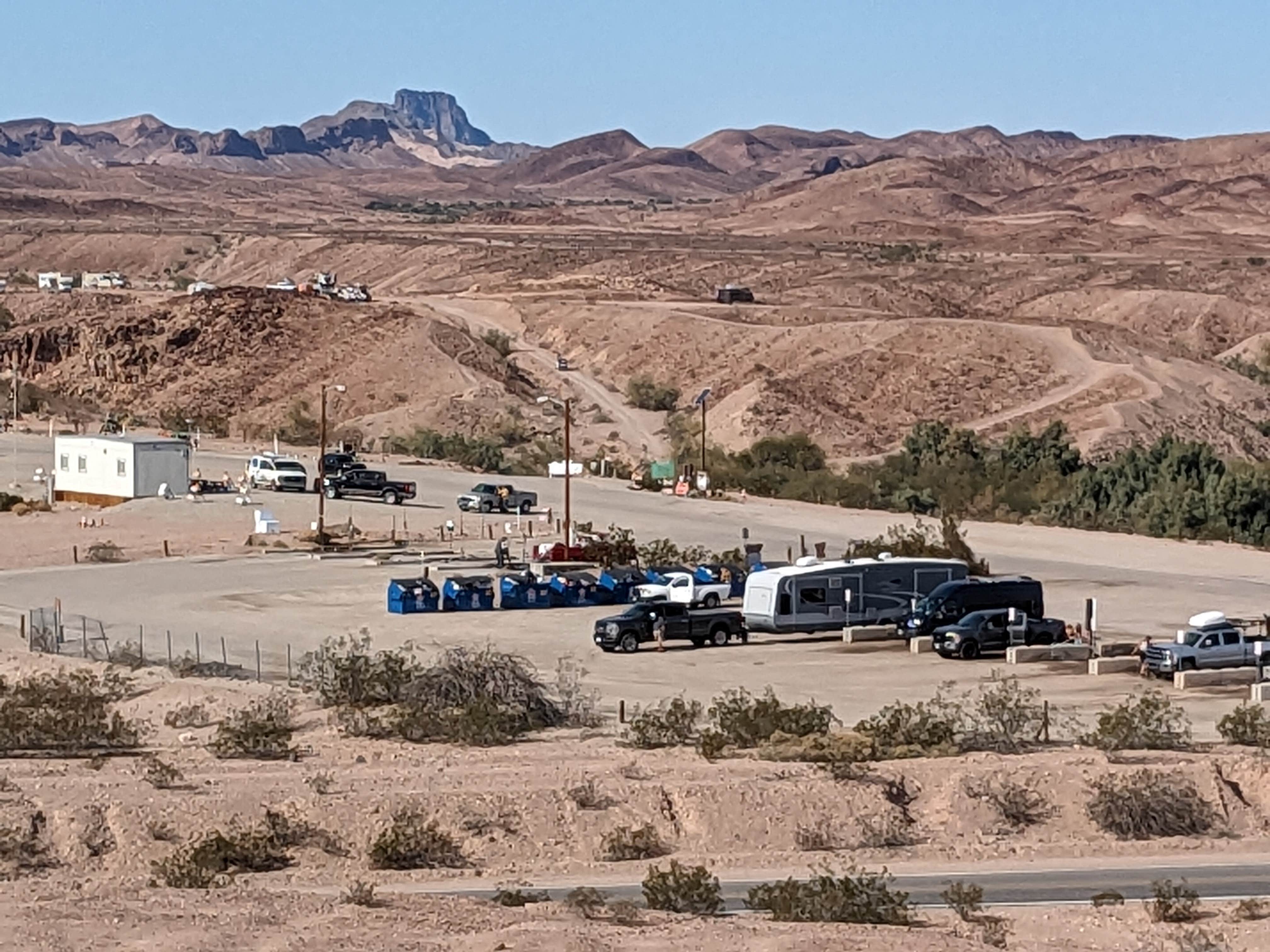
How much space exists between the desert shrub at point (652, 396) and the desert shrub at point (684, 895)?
228ft

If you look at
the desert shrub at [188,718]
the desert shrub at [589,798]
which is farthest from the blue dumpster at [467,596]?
the desert shrub at [589,798]

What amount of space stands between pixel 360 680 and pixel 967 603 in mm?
11954

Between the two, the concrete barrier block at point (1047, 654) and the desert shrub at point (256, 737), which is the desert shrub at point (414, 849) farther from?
the concrete barrier block at point (1047, 654)

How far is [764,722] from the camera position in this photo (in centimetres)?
2625

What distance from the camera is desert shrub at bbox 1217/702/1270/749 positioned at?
2609cm

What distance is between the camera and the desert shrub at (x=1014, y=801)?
22703 mm

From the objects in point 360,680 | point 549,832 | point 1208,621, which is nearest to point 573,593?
point 360,680

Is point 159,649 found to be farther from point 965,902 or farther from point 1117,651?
point 965,902

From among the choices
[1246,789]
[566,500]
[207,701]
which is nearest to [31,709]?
[207,701]

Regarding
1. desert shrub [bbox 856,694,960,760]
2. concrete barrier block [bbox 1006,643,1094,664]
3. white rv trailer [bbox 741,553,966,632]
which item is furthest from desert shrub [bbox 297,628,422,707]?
concrete barrier block [bbox 1006,643,1094,664]

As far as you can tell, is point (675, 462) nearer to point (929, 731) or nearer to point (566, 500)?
point (566, 500)

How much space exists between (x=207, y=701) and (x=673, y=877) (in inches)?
500

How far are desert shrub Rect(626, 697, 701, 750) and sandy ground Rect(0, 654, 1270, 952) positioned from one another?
376 millimetres

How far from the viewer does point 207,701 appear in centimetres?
2936
